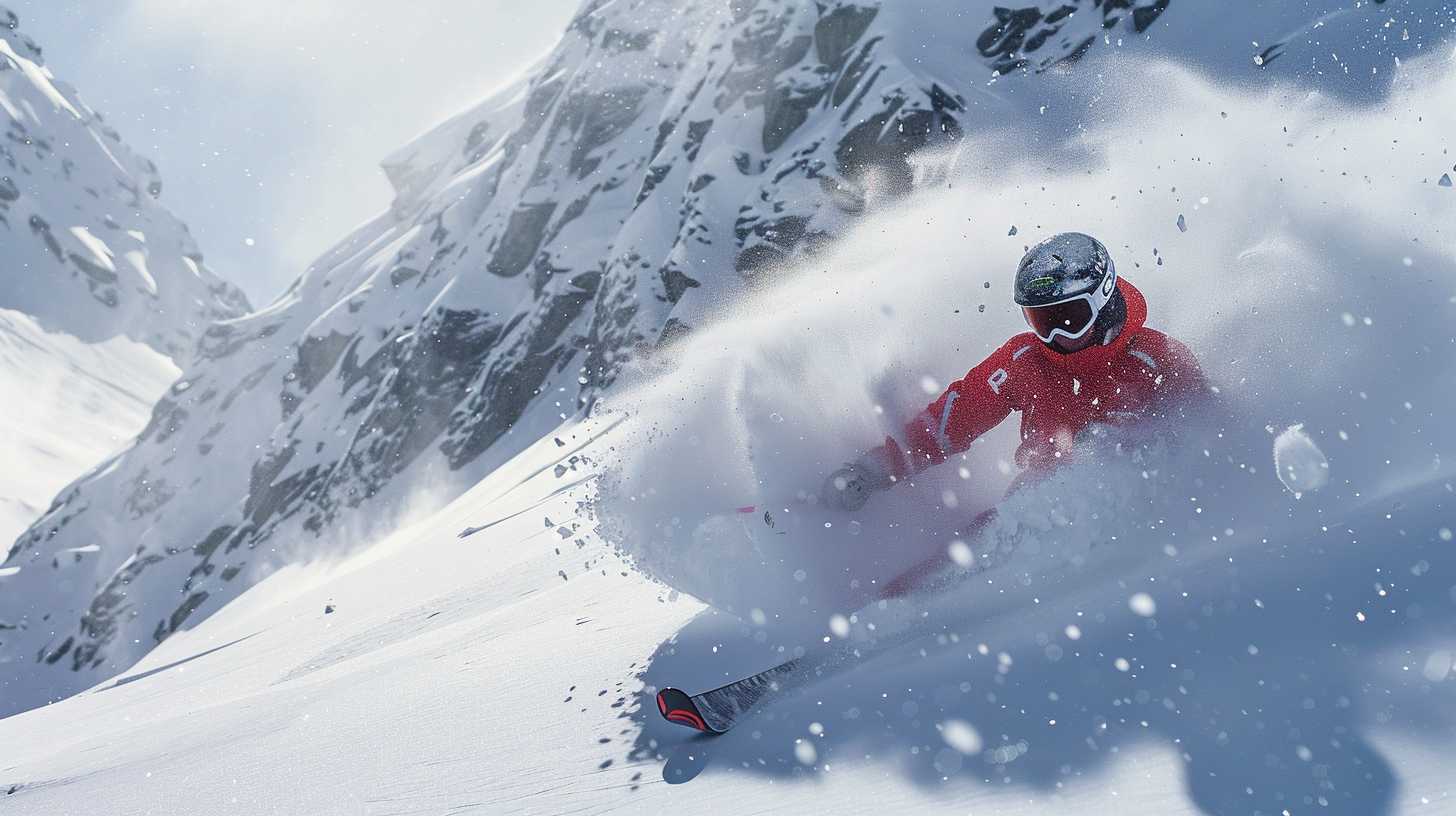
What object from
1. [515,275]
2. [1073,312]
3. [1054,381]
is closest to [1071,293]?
[1073,312]

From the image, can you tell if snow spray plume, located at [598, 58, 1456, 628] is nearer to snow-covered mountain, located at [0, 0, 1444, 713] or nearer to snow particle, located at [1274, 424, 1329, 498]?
snow particle, located at [1274, 424, 1329, 498]

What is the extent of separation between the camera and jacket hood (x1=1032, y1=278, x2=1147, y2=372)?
14.3 feet

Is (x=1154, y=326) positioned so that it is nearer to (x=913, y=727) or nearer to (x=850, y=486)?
(x=850, y=486)

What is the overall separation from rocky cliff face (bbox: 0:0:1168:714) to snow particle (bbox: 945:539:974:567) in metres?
39.3

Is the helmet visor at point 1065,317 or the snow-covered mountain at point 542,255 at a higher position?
the helmet visor at point 1065,317

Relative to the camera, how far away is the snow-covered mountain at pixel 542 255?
1758 inches

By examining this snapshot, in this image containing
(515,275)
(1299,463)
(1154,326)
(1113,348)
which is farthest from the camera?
(515,275)

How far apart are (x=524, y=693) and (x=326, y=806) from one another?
1.09 meters

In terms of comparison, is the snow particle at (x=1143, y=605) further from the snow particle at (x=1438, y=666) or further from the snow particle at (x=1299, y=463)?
the snow particle at (x=1299, y=463)

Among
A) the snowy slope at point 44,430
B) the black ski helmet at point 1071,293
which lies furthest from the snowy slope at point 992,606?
the snowy slope at point 44,430

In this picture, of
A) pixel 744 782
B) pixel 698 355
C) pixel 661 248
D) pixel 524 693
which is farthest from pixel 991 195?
A: pixel 661 248

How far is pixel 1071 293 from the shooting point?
4.23 meters

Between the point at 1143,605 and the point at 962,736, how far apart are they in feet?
3.27

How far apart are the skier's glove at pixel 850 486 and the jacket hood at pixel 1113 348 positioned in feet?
3.65
